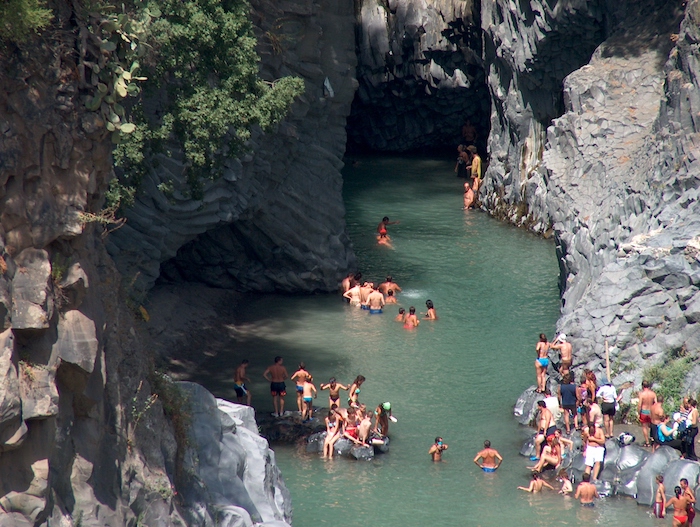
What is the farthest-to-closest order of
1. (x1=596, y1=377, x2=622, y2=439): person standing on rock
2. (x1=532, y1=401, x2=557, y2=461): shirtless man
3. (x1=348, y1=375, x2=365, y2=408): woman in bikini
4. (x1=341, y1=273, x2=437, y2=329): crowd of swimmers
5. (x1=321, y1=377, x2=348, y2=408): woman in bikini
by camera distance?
(x1=341, y1=273, x2=437, y2=329): crowd of swimmers < (x1=321, y1=377, x2=348, y2=408): woman in bikini < (x1=348, y1=375, x2=365, y2=408): woman in bikini < (x1=596, y1=377, x2=622, y2=439): person standing on rock < (x1=532, y1=401, x2=557, y2=461): shirtless man

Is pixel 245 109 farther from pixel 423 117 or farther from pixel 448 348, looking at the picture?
pixel 423 117

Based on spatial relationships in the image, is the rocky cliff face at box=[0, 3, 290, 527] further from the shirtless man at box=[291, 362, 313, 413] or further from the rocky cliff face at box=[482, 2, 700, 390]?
the rocky cliff face at box=[482, 2, 700, 390]

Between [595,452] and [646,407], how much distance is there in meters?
1.40

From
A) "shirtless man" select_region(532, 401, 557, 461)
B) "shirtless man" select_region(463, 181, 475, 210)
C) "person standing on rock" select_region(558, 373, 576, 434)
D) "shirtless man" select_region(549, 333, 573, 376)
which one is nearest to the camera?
"shirtless man" select_region(532, 401, 557, 461)

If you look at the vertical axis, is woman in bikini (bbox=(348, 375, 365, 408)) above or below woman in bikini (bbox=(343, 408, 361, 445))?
above

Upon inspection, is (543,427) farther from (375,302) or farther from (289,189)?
(289,189)

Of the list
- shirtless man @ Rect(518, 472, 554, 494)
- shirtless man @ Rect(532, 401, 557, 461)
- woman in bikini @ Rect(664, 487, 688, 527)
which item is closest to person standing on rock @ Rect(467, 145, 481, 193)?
shirtless man @ Rect(532, 401, 557, 461)

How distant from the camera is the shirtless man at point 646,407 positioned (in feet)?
57.0

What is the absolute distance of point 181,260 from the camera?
24484 millimetres

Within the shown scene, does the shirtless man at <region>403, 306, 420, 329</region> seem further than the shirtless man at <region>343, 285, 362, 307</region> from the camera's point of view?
No

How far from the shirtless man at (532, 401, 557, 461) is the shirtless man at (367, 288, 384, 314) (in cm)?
681

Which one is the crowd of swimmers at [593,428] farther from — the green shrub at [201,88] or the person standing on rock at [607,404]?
the green shrub at [201,88]

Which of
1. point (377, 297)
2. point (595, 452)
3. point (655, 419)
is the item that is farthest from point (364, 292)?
point (595, 452)

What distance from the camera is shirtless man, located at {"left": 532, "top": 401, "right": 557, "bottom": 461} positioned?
17503 mm
